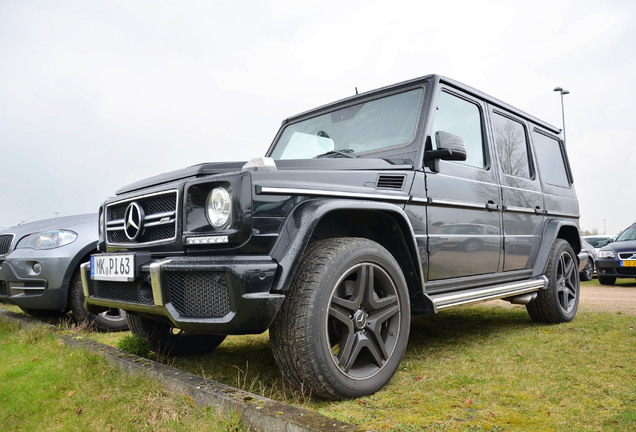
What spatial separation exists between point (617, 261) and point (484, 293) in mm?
9317

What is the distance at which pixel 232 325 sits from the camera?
2.33 m

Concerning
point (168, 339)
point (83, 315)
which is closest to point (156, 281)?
point (168, 339)

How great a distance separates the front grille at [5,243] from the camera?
5.47 meters

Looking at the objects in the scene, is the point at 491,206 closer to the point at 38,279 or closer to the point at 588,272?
the point at 38,279

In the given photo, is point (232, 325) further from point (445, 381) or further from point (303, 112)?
point (303, 112)

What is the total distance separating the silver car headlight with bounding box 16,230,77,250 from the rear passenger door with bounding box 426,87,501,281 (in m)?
3.55

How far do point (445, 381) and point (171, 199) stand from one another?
6.13 feet

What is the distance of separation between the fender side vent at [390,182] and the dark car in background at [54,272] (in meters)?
3.08

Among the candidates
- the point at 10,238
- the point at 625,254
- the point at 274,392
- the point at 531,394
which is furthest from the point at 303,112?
the point at 625,254

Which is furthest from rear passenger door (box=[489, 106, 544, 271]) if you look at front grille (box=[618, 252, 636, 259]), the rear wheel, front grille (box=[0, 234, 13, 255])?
the rear wheel

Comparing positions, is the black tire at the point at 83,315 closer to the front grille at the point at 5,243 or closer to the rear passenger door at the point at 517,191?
the front grille at the point at 5,243

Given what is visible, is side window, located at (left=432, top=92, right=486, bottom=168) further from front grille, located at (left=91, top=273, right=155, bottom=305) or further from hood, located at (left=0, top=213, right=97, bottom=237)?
hood, located at (left=0, top=213, right=97, bottom=237)

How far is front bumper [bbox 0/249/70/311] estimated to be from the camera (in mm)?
4762

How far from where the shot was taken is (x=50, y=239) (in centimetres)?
498
